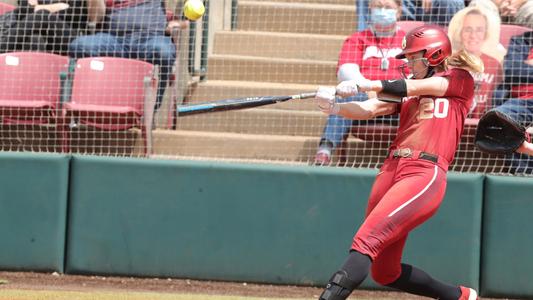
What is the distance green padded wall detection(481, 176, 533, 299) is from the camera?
6.71m

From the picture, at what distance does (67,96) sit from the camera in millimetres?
7695

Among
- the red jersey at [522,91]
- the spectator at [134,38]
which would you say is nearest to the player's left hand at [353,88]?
the red jersey at [522,91]

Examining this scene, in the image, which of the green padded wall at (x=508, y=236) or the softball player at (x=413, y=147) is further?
the green padded wall at (x=508, y=236)

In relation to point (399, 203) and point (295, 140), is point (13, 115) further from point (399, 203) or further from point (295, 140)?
point (399, 203)

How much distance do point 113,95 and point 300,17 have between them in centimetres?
220

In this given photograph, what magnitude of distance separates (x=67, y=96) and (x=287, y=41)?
218cm

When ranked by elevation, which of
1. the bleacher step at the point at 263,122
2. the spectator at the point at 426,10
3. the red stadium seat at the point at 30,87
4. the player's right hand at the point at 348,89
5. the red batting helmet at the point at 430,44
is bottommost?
the bleacher step at the point at 263,122

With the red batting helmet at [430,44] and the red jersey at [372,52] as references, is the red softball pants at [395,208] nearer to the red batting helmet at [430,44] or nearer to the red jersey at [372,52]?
the red batting helmet at [430,44]

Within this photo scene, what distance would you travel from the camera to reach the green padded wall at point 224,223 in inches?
268

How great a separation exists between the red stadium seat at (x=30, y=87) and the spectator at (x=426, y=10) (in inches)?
103

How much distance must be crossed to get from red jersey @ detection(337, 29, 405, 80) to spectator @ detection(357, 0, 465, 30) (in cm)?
37

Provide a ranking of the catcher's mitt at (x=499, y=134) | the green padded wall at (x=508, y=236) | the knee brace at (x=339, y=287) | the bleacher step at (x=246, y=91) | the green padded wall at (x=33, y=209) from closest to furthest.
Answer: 1. the knee brace at (x=339, y=287)
2. the catcher's mitt at (x=499, y=134)
3. the green padded wall at (x=508, y=236)
4. the green padded wall at (x=33, y=209)
5. the bleacher step at (x=246, y=91)

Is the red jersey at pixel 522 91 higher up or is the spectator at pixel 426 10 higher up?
the spectator at pixel 426 10

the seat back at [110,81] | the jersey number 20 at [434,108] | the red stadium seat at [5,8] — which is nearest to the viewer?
the jersey number 20 at [434,108]
